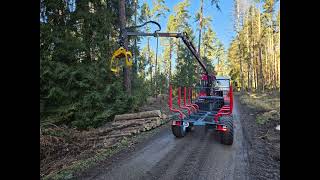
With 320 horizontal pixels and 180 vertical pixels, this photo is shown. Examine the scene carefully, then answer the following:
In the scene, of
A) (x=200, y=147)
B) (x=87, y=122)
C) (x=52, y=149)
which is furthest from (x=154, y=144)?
(x=87, y=122)

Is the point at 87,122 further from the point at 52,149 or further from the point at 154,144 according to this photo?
the point at 154,144

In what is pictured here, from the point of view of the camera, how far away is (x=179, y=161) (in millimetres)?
6496

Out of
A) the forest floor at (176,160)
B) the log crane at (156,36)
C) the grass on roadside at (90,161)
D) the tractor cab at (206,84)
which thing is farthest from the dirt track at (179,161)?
the tractor cab at (206,84)

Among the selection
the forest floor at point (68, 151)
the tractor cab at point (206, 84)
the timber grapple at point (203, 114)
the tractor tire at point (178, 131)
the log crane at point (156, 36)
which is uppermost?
the log crane at point (156, 36)

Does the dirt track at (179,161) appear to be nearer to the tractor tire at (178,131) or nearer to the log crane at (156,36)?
the tractor tire at (178,131)

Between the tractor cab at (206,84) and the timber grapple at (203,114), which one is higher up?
the tractor cab at (206,84)

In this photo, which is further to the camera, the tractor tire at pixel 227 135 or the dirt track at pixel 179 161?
the tractor tire at pixel 227 135

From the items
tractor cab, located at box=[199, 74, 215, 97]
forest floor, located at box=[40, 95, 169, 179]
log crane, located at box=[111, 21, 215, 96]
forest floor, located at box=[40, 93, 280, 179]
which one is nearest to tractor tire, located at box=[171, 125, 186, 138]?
forest floor, located at box=[40, 93, 280, 179]

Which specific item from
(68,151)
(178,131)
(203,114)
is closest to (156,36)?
(178,131)

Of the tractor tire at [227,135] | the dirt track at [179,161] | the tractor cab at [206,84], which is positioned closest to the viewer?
the dirt track at [179,161]

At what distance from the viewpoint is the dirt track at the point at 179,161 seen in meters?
5.62

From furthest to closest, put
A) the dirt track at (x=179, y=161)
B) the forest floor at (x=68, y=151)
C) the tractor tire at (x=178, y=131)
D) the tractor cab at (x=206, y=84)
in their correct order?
the tractor cab at (x=206, y=84) < the tractor tire at (x=178, y=131) < the forest floor at (x=68, y=151) < the dirt track at (x=179, y=161)
